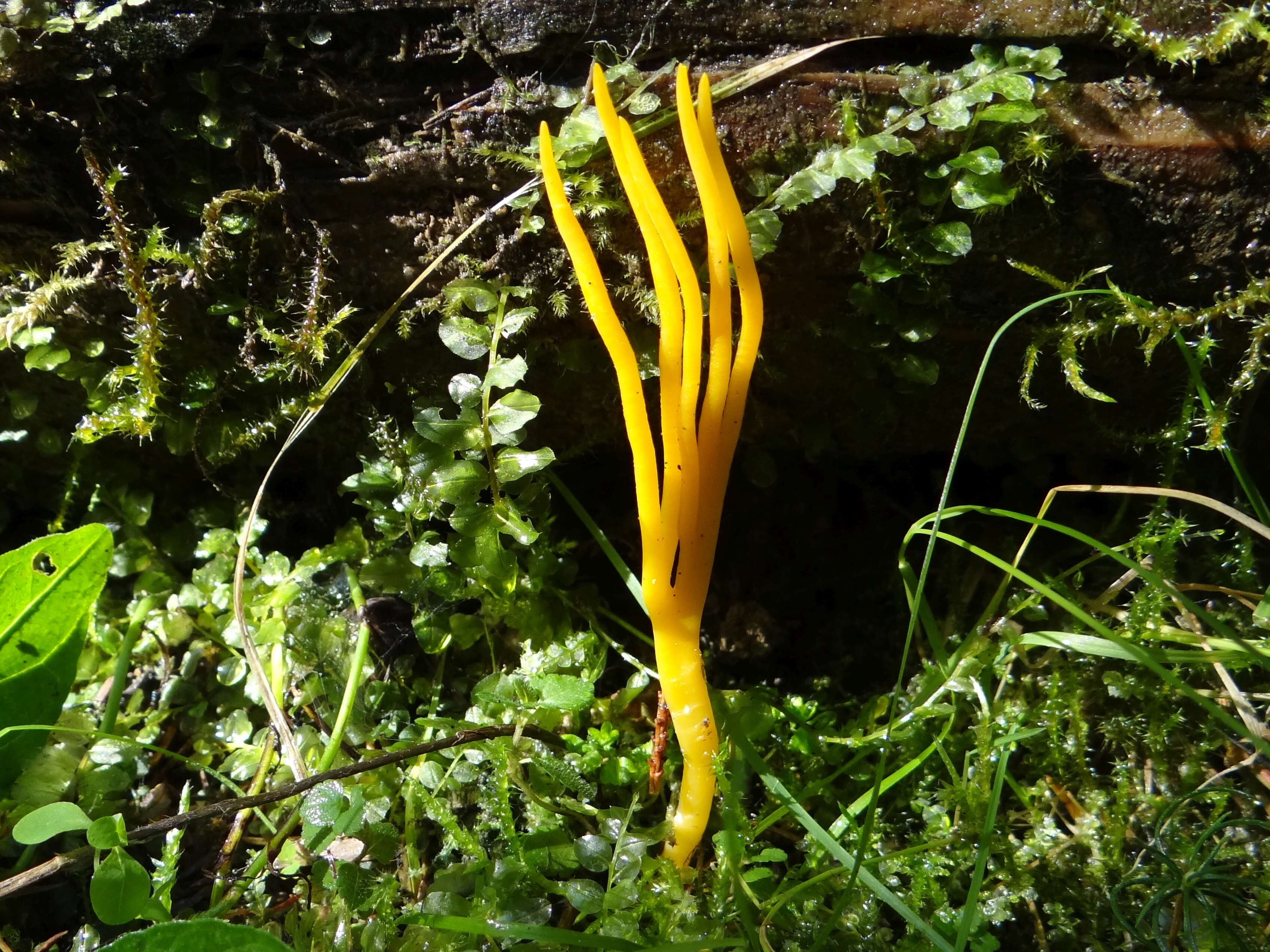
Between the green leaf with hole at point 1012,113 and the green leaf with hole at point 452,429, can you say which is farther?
the green leaf with hole at point 452,429

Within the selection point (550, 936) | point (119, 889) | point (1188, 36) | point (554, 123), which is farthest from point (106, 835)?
point (1188, 36)

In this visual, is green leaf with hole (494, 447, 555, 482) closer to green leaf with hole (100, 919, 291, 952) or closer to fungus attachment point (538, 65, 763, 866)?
fungus attachment point (538, 65, 763, 866)

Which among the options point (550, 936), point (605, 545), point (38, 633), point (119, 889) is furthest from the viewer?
point (605, 545)

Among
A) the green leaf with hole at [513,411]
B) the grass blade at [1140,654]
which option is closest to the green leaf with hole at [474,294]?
the green leaf with hole at [513,411]

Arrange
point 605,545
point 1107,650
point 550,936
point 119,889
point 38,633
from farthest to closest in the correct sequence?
point 605,545 → point 38,633 → point 1107,650 → point 119,889 → point 550,936

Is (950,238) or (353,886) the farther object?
(950,238)

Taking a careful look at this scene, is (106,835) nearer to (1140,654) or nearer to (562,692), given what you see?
(562,692)

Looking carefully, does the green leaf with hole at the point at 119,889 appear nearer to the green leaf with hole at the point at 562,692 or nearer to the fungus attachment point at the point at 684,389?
the green leaf with hole at the point at 562,692

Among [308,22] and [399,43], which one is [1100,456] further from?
[308,22]
